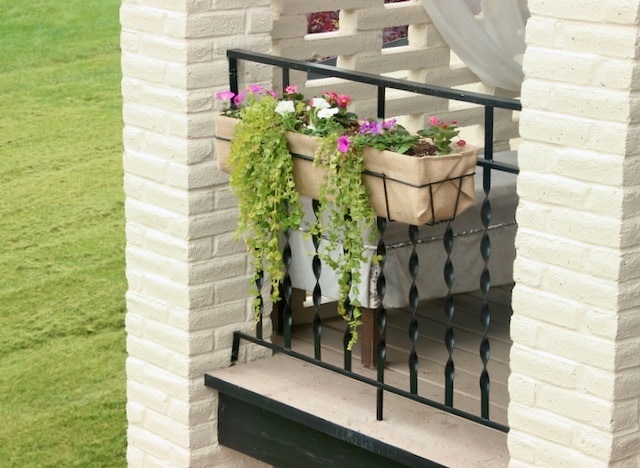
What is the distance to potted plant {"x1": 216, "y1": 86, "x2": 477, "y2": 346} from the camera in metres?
4.11

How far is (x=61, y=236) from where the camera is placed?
9188 millimetres

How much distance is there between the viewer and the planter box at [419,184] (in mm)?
4059

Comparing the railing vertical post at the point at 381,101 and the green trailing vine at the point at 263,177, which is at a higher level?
the railing vertical post at the point at 381,101

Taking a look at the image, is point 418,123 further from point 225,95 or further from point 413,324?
point 413,324

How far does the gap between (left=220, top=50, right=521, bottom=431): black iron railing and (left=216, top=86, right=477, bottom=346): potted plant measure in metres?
0.08

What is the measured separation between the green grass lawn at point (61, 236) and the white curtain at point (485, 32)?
2.32 m

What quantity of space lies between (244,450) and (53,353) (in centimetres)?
277

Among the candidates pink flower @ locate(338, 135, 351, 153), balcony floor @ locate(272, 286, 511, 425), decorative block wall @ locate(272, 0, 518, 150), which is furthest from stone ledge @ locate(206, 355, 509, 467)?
decorative block wall @ locate(272, 0, 518, 150)

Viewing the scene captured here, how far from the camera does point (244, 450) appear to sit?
16.5 ft

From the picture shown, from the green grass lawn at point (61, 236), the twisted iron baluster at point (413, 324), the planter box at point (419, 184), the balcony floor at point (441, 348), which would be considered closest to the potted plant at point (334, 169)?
the planter box at point (419, 184)

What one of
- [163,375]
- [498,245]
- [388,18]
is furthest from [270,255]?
[388,18]

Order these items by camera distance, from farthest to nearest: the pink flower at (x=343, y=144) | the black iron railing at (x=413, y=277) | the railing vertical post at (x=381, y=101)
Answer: the railing vertical post at (x=381, y=101)
the pink flower at (x=343, y=144)
the black iron railing at (x=413, y=277)

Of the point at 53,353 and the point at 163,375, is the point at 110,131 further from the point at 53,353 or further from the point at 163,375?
the point at 163,375

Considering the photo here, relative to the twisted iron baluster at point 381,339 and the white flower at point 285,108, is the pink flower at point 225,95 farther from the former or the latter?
the twisted iron baluster at point 381,339
